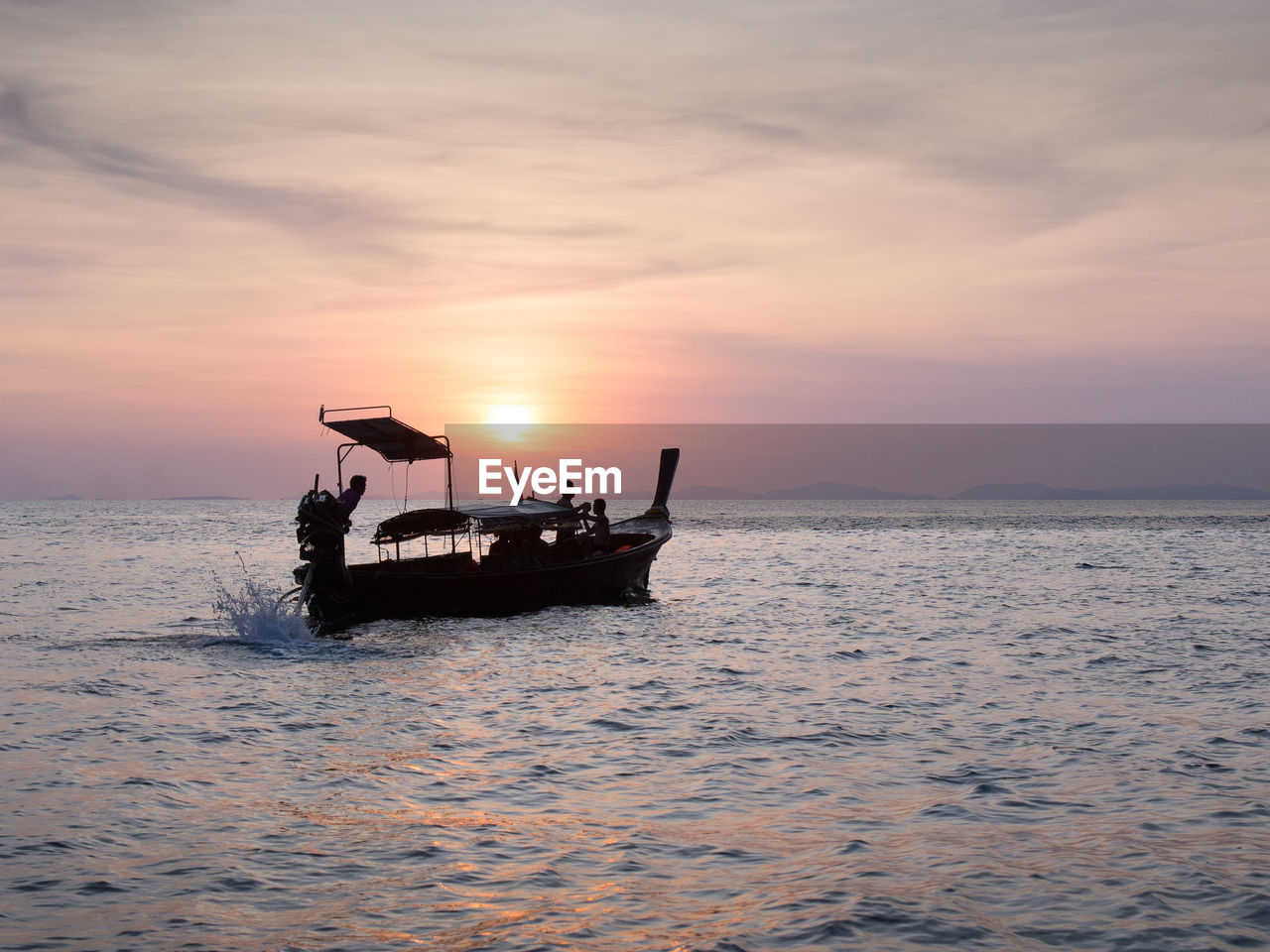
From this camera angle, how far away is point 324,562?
21359mm

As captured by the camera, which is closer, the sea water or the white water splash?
the sea water

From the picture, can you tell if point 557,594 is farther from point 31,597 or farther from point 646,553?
point 31,597

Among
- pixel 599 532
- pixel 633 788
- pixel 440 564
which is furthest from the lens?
pixel 599 532

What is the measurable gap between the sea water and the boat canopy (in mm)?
4317

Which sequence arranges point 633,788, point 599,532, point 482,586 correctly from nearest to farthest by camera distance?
point 633,788 < point 482,586 < point 599,532

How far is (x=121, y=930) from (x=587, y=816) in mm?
3907

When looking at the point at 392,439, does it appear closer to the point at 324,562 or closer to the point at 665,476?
the point at 324,562

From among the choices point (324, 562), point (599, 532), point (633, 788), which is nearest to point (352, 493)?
point (324, 562)

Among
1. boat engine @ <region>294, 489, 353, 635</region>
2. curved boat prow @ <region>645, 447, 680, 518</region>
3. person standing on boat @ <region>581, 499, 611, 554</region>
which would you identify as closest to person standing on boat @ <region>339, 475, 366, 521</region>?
boat engine @ <region>294, 489, 353, 635</region>

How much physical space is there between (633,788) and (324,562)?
13.0 metres

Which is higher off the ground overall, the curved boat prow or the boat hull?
the curved boat prow

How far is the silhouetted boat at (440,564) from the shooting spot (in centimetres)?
2153

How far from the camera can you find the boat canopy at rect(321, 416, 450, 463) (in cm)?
2236

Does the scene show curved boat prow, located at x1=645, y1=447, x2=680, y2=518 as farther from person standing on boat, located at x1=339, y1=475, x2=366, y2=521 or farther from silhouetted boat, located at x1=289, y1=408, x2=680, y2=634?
person standing on boat, located at x1=339, y1=475, x2=366, y2=521
